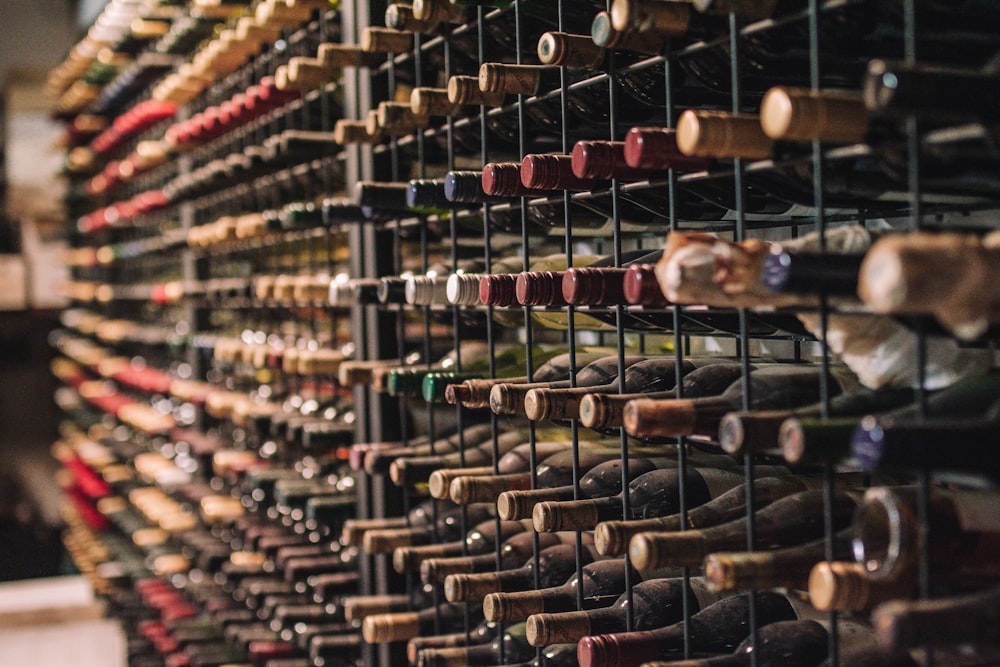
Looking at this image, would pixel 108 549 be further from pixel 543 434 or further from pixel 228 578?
pixel 543 434

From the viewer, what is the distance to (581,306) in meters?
0.98

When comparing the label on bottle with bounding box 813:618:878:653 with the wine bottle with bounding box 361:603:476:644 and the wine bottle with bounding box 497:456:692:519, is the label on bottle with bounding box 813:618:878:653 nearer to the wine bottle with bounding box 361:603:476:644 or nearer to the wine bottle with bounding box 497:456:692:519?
the wine bottle with bounding box 497:456:692:519

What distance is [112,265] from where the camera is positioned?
3.51 m

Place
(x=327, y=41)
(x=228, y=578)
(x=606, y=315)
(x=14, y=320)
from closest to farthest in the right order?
(x=606, y=315)
(x=327, y=41)
(x=228, y=578)
(x=14, y=320)

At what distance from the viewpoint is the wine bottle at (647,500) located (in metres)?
0.92

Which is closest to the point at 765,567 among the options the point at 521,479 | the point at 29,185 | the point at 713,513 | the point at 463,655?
the point at 713,513

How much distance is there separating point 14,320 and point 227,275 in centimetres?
246

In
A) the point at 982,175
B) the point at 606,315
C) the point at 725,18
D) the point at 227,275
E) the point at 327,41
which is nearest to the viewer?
the point at 982,175

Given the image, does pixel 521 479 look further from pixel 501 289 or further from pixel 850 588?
pixel 850 588

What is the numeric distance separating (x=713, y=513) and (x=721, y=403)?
156 mm

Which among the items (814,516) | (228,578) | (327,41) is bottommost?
(228,578)

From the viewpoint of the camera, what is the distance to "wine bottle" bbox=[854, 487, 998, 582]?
608 mm

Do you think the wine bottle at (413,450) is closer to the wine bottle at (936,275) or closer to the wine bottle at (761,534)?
the wine bottle at (761,534)

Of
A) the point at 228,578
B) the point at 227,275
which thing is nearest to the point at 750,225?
the point at 228,578
